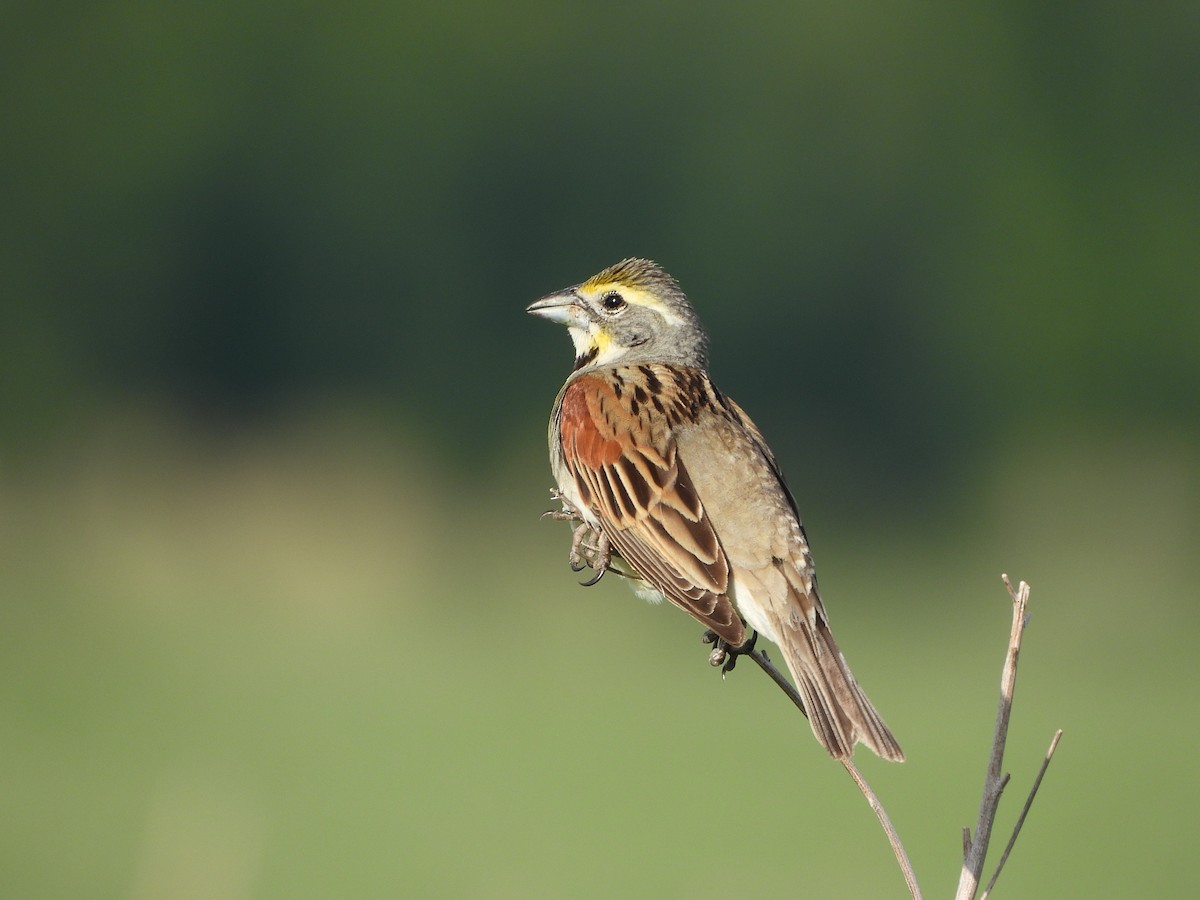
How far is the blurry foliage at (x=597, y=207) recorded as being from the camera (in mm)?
16938

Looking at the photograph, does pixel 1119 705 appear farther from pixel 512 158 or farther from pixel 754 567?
pixel 754 567

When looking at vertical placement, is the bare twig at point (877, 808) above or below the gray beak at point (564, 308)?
below

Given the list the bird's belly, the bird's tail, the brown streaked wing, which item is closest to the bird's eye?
the brown streaked wing

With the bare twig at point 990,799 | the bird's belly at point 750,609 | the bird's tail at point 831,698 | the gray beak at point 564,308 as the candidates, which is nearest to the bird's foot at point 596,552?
the bird's belly at point 750,609

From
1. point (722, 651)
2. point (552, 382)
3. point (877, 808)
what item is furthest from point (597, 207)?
point (877, 808)

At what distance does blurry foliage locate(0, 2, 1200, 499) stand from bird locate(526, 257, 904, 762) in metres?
11.1

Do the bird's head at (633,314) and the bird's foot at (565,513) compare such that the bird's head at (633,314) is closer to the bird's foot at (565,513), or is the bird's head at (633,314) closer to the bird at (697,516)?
the bird at (697,516)

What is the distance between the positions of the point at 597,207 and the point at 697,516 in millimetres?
14411

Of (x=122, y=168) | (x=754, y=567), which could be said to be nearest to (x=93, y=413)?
(x=122, y=168)

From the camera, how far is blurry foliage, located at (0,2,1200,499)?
16.9 m

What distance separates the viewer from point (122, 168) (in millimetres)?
18375

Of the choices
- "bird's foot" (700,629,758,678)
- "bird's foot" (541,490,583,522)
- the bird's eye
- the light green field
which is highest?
the bird's eye

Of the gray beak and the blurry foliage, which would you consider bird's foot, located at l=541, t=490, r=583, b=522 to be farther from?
the blurry foliage

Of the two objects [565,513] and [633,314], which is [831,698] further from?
[633,314]
